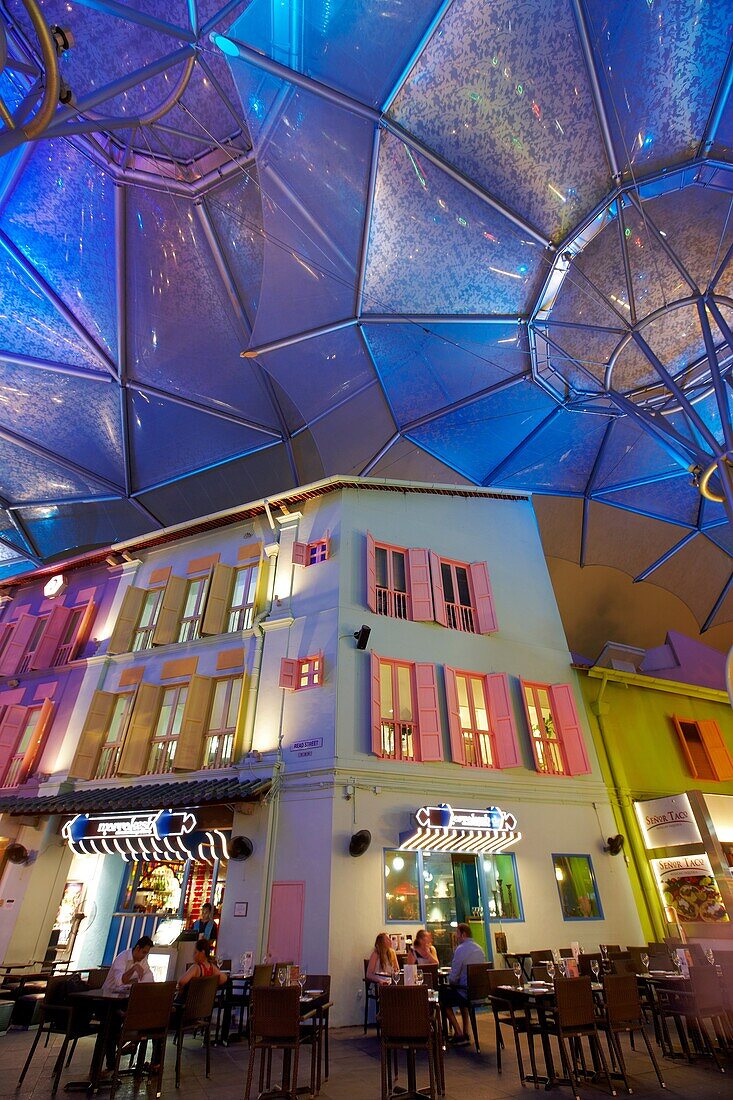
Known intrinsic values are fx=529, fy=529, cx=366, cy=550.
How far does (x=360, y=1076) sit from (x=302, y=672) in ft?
22.3

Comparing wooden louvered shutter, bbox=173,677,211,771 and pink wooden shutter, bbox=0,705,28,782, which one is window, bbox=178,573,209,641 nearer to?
wooden louvered shutter, bbox=173,677,211,771

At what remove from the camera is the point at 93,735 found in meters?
13.3

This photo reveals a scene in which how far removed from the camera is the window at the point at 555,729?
12.3m

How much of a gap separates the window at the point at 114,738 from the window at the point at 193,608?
2057mm

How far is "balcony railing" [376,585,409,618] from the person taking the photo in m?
12.9

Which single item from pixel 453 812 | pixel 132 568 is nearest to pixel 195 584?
pixel 132 568

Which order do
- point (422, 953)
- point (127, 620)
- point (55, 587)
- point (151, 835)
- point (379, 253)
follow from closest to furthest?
point (422, 953), point (151, 835), point (379, 253), point (127, 620), point (55, 587)

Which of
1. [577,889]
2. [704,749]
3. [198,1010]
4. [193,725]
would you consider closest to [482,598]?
[577,889]

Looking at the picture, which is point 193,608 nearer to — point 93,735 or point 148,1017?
point 93,735

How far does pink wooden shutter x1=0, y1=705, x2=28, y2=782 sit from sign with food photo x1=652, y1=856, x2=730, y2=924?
16517 mm

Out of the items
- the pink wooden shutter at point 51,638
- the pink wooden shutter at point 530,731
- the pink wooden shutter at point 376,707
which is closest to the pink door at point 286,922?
the pink wooden shutter at point 376,707

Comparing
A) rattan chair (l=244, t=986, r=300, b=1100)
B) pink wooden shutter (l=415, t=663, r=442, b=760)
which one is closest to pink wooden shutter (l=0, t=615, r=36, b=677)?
pink wooden shutter (l=415, t=663, r=442, b=760)

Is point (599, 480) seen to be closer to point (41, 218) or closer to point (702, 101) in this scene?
point (702, 101)

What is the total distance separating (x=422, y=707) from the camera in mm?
11609
